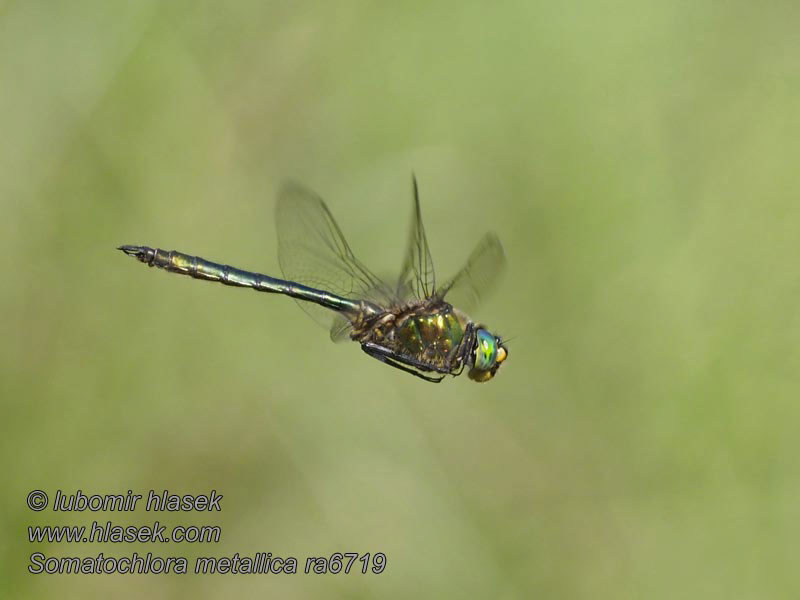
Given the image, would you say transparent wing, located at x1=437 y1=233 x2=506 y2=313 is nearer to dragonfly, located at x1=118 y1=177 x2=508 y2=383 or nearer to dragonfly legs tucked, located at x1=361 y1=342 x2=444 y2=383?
dragonfly, located at x1=118 y1=177 x2=508 y2=383

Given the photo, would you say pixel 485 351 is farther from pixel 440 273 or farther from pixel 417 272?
pixel 440 273

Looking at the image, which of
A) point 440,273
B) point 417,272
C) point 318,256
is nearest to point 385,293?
point 417,272

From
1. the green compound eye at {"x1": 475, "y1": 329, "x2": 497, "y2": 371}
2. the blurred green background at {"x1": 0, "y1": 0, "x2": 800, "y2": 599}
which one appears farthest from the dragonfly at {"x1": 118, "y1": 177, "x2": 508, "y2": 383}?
the blurred green background at {"x1": 0, "y1": 0, "x2": 800, "y2": 599}

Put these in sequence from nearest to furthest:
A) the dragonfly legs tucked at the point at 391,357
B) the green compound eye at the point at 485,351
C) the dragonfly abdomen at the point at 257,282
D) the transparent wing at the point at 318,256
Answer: the transparent wing at the point at 318,256, the dragonfly abdomen at the point at 257,282, the dragonfly legs tucked at the point at 391,357, the green compound eye at the point at 485,351

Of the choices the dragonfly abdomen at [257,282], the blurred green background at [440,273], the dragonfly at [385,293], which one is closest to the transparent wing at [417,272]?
the dragonfly at [385,293]

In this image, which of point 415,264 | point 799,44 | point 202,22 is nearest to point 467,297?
point 415,264

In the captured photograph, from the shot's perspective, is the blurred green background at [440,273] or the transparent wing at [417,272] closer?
the transparent wing at [417,272]

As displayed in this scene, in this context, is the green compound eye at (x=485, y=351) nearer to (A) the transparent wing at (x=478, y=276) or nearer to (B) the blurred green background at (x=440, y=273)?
(A) the transparent wing at (x=478, y=276)

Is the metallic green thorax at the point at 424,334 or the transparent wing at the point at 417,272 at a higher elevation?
the transparent wing at the point at 417,272
